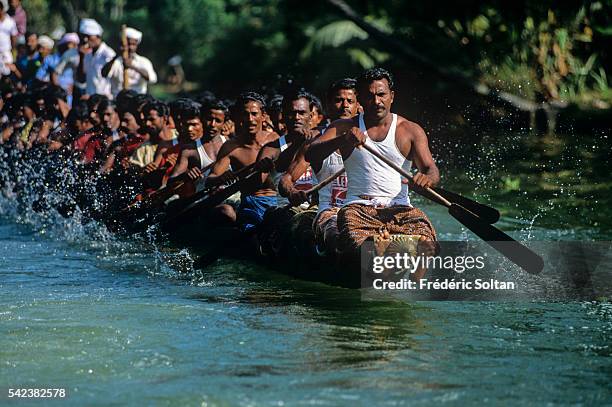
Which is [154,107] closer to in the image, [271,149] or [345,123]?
[271,149]

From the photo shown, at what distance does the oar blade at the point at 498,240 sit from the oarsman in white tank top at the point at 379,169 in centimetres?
25

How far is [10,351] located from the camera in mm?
7719

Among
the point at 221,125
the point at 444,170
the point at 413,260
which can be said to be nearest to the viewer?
the point at 413,260

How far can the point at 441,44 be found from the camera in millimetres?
20297

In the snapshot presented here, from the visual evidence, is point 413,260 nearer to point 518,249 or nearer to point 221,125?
Answer: point 518,249

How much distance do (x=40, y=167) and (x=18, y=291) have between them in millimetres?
4404

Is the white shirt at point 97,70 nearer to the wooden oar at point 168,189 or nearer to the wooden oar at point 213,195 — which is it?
the wooden oar at point 168,189

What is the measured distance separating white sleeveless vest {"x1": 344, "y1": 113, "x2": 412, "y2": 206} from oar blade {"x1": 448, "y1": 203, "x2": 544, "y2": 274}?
0.37 metres

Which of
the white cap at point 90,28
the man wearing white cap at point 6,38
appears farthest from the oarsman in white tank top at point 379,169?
the man wearing white cap at point 6,38

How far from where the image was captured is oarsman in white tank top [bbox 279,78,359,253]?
29.8 feet

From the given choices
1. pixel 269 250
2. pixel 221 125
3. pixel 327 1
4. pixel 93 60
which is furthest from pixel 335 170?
pixel 327 1

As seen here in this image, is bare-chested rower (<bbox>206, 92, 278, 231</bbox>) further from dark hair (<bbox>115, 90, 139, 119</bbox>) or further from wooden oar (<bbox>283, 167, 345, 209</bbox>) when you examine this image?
dark hair (<bbox>115, 90, 139, 119</bbox>)

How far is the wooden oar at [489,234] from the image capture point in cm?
863

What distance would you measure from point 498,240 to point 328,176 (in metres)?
1.31
